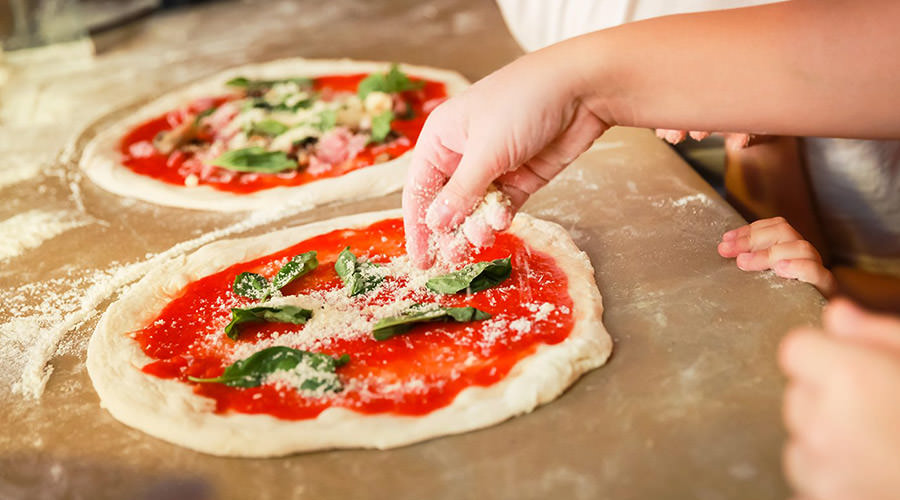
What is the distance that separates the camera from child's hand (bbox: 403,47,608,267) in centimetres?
157

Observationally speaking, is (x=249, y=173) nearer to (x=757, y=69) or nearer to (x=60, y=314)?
(x=60, y=314)

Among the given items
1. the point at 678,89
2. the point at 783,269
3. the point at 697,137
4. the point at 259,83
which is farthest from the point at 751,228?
the point at 259,83

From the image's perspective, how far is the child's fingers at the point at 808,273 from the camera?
1800 millimetres

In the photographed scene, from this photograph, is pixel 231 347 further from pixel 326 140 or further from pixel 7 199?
pixel 7 199

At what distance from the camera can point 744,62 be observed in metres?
1.46

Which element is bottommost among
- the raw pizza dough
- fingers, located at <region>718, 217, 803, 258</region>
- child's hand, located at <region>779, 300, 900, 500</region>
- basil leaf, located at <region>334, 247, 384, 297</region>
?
the raw pizza dough

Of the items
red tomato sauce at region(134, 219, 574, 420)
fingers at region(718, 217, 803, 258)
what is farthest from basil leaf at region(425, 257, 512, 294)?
fingers at region(718, 217, 803, 258)

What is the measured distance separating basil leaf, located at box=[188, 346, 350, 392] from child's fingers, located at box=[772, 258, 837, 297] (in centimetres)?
106

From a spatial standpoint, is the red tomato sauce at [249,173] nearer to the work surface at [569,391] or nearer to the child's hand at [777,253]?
the work surface at [569,391]

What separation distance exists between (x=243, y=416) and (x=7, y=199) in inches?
69.5

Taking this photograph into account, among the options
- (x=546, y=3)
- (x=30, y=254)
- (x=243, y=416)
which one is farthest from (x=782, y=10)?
(x=30, y=254)

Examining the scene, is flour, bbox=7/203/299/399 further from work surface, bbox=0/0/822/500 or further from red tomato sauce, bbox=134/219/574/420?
red tomato sauce, bbox=134/219/574/420

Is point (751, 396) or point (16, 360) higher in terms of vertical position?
point (751, 396)

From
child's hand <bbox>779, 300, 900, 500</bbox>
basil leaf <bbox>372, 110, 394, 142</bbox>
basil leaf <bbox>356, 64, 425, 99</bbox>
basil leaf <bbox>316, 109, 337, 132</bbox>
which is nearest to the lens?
child's hand <bbox>779, 300, 900, 500</bbox>
